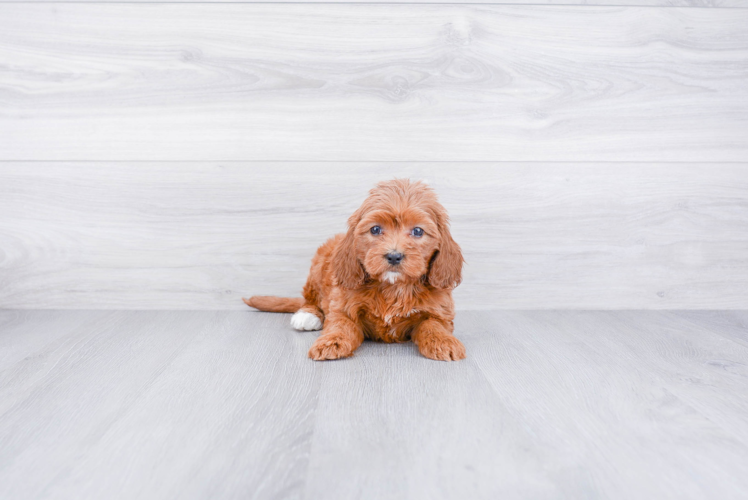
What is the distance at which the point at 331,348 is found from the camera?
1.55 m

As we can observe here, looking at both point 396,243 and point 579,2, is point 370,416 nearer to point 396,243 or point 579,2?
point 396,243

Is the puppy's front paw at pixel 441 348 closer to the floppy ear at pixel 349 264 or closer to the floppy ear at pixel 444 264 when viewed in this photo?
the floppy ear at pixel 444 264

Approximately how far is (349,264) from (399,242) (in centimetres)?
19

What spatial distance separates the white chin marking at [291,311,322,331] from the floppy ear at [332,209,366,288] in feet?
0.98

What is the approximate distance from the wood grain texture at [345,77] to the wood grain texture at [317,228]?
0.10 metres

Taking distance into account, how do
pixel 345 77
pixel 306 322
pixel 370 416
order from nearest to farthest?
pixel 370 416, pixel 306 322, pixel 345 77

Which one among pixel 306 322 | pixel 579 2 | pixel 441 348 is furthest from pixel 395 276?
pixel 579 2

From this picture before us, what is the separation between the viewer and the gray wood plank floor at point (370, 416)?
91cm

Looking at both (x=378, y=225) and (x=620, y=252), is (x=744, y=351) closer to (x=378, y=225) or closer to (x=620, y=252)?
(x=620, y=252)

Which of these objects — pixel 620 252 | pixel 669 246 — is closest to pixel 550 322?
pixel 620 252

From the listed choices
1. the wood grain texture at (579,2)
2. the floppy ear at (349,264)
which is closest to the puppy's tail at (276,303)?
the floppy ear at (349,264)

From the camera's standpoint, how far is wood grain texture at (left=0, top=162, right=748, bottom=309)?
217 cm

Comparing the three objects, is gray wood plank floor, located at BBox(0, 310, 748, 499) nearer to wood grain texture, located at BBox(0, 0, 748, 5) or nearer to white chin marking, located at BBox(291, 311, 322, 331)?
white chin marking, located at BBox(291, 311, 322, 331)

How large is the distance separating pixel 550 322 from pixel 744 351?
24.8 inches
